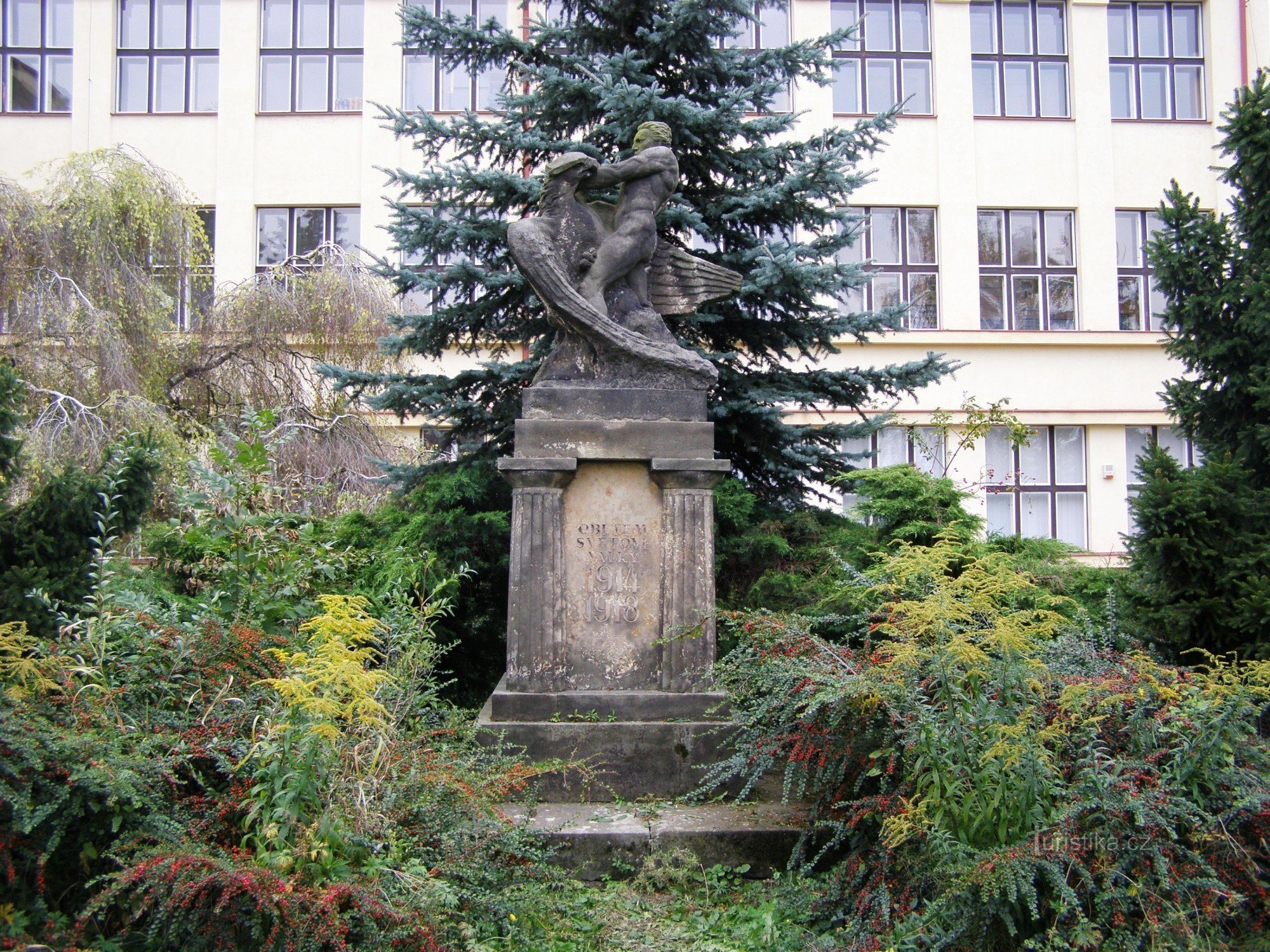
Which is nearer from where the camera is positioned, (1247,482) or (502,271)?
(1247,482)

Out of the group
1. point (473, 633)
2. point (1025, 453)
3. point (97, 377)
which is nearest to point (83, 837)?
point (473, 633)

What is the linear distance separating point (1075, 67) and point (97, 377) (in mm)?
16775

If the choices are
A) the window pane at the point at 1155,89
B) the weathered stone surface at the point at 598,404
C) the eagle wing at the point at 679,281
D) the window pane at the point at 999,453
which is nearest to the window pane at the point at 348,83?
the window pane at the point at 999,453

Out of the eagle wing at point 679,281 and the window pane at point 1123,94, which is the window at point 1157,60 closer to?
the window pane at point 1123,94

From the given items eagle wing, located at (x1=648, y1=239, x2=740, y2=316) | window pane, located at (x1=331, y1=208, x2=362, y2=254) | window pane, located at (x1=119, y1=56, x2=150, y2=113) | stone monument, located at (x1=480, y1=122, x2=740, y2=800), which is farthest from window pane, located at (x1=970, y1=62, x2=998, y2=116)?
stone monument, located at (x1=480, y1=122, x2=740, y2=800)

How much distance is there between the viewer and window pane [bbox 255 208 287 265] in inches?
718

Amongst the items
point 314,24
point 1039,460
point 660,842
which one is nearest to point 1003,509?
point 1039,460

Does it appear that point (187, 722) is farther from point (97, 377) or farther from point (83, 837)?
point (97, 377)

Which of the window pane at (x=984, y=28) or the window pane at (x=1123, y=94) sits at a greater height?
the window pane at (x=984, y=28)

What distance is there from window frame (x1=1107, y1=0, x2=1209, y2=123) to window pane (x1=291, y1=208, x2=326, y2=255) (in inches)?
564

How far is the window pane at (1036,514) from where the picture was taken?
60.8 ft

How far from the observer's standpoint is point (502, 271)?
28.1 feet

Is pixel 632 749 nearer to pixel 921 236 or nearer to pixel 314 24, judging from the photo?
pixel 921 236

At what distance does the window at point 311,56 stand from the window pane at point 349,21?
0.01 metres
